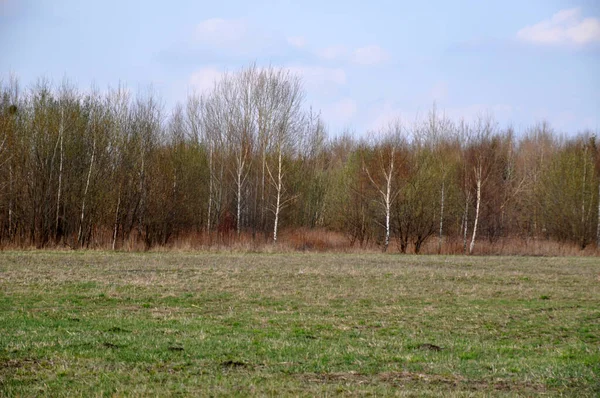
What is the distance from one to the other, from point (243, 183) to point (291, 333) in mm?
35681

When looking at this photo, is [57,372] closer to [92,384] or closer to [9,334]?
[92,384]

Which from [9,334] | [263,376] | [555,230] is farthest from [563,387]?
[555,230]

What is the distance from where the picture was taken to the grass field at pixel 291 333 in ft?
26.5

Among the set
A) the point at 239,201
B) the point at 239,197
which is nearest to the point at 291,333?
the point at 239,201

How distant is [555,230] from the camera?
49438mm

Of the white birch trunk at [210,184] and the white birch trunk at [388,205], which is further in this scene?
the white birch trunk at [210,184]

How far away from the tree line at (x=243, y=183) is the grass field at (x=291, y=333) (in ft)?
50.0

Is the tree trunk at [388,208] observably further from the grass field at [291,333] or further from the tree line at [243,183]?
the grass field at [291,333]

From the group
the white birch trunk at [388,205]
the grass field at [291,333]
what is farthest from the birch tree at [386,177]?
the grass field at [291,333]

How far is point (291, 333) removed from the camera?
11.9 meters

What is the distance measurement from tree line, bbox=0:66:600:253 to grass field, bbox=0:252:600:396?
15.2 meters

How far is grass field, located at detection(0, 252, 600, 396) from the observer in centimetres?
808

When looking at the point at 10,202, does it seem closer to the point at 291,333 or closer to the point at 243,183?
the point at 243,183

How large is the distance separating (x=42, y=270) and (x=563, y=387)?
711 inches
